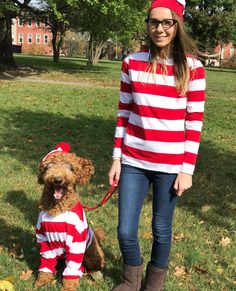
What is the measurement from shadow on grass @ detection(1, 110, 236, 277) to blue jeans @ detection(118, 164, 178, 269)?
106 centimetres

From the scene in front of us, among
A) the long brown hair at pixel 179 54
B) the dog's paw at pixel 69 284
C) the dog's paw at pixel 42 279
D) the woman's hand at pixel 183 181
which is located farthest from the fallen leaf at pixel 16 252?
the long brown hair at pixel 179 54

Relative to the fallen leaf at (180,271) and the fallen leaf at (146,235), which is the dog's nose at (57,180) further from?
the fallen leaf at (146,235)

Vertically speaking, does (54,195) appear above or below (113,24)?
below

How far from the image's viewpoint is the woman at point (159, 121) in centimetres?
313

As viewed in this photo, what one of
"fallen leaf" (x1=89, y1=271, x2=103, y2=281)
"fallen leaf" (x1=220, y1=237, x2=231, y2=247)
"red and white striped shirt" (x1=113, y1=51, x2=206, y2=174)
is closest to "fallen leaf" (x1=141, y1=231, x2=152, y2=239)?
"fallen leaf" (x1=220, y1=237, x2=231, y2=247)

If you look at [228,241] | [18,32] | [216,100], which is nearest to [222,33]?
[216,100]

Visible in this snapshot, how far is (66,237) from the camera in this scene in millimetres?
3812

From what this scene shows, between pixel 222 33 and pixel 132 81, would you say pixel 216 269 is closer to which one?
pixel 132 81

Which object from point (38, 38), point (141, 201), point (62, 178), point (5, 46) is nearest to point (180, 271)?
point (141, 201)

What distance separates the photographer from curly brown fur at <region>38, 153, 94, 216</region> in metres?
3.71

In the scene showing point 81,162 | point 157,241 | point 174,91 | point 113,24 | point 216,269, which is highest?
point 113,24

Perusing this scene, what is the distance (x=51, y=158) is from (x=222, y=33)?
188ft

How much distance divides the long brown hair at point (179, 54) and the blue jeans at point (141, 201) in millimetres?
735

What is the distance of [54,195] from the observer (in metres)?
3.77
